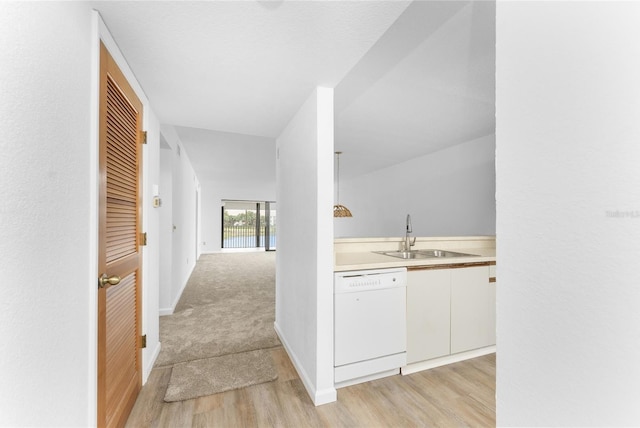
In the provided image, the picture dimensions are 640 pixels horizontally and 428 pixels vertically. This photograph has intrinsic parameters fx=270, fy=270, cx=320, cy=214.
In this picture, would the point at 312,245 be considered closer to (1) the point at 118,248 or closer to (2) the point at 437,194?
(1) the point at 118,248

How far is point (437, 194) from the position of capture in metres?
4.50

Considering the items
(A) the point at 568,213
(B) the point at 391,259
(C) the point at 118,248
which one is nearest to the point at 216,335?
(C) the point at 118,248

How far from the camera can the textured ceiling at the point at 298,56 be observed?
3.96ft

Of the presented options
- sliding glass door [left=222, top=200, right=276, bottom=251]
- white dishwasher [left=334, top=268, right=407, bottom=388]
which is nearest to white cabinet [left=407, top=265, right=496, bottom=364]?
white dishwasher [left=334, top=268, right=407, bottom=388]

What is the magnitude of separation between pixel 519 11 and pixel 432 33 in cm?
128

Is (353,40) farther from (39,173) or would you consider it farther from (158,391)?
(158,391)

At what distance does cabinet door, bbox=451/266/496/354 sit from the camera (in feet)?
7.72

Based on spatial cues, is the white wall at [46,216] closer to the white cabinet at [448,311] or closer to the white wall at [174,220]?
the white cabinet at [448,311]

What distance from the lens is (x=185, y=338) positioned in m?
2.77

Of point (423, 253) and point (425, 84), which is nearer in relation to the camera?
point (425, 84)

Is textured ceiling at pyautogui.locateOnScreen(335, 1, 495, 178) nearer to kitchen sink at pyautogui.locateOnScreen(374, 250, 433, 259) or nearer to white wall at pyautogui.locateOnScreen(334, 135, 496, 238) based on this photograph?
white wall at pyautogui.locateOnScreen(334, 135, 496, 238)

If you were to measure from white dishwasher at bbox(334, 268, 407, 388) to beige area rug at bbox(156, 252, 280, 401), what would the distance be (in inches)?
26.2

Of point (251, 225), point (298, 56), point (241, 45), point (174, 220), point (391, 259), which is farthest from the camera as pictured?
point (251, 225)

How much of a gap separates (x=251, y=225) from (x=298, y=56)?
992 cm
